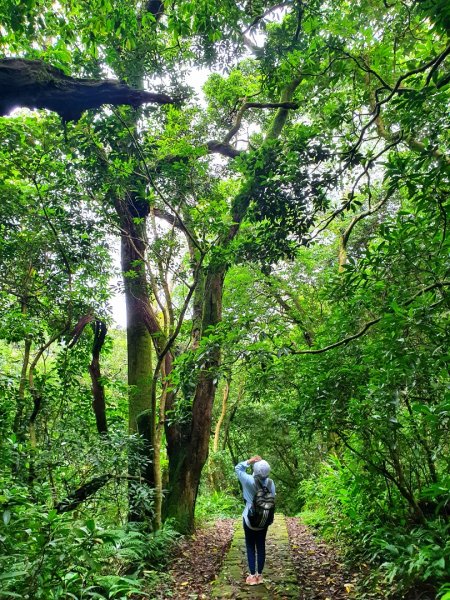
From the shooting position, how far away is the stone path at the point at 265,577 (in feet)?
15.8

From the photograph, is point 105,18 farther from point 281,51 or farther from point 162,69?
point 281,51

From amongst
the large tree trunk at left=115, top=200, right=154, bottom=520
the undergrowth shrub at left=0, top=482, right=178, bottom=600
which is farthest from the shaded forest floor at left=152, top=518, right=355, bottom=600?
the undergrowth shrub at left=0, top=482, right=178, bottom=600

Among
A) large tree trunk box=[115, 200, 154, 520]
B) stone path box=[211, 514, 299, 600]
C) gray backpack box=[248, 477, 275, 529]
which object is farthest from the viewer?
large tree trunk box=[115, 200, 154, 520]

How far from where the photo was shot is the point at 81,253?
766 cm

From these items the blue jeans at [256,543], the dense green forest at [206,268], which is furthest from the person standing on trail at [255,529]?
the dense green forest at [206,268]

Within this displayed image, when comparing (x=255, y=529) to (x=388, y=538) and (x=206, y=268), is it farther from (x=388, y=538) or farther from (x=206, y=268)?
(x=206, y=268)

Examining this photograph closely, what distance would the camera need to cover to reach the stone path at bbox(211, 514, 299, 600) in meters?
4.82

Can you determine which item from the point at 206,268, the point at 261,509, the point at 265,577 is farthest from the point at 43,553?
the point at 206,268

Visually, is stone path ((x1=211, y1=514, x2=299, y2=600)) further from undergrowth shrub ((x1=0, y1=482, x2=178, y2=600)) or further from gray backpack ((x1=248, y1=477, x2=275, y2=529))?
undergrowth shrub ((x1=0, y1=482, x2=178, y2=600))

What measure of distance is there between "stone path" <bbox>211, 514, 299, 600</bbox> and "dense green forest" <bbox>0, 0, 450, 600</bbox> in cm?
84

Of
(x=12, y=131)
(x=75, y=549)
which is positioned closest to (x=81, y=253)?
(x=12, y=131)

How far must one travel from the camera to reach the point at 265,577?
5461 mm

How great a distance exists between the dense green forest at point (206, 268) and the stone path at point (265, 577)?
33.2 inches

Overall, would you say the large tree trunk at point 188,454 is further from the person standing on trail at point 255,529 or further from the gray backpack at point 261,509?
the gray backpack at point 261,509
